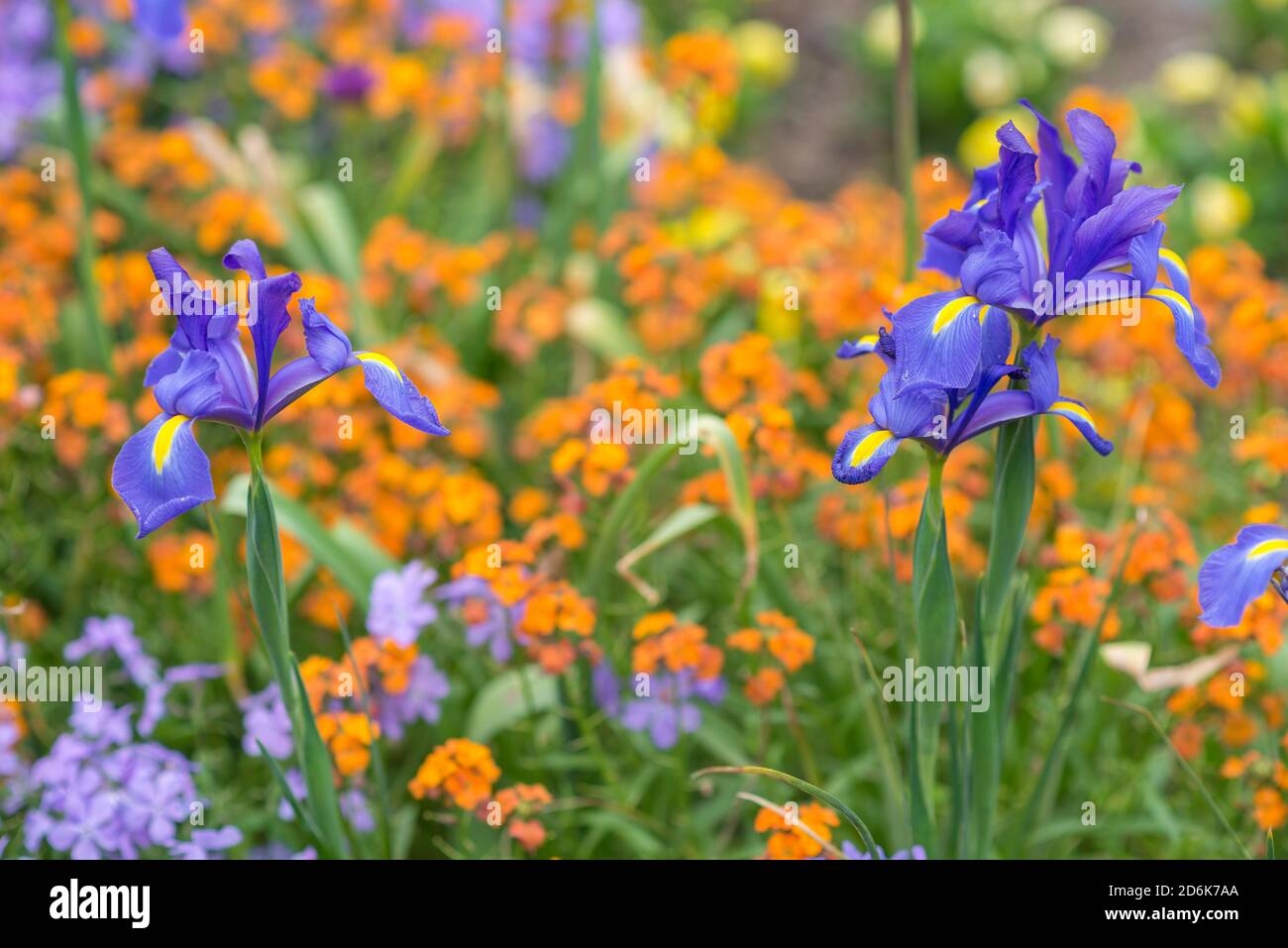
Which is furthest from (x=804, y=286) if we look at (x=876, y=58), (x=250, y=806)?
(x=876, y=58)

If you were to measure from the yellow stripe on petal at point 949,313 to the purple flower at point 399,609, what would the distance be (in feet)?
3.84

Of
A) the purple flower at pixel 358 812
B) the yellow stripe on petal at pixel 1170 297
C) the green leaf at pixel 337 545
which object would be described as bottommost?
the purple flower at pixel 358 812

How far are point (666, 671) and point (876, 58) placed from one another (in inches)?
173

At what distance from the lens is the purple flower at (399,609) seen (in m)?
2.54

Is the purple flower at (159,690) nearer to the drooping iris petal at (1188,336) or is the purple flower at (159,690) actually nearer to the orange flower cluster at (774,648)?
the orange flower cluster at (774,648)

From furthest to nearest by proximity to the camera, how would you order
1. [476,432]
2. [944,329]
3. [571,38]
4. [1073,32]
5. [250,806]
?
[1073,32] < [571,38] < [476,432] < [250,806] < [944,329]

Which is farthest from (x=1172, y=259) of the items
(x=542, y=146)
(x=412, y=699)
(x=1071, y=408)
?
(x=542, y=146)

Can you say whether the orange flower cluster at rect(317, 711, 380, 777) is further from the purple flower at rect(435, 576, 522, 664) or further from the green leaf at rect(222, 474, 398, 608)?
the green leaf at rect(222, 474, 398, 608)

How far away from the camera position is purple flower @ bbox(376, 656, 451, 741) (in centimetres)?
262

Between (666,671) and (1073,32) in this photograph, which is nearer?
(666,671)

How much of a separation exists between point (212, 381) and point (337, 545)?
44.3 inches

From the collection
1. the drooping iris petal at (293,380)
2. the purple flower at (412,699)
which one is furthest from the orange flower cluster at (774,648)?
the drooping iris petal at (293,380)

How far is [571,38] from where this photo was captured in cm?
554
